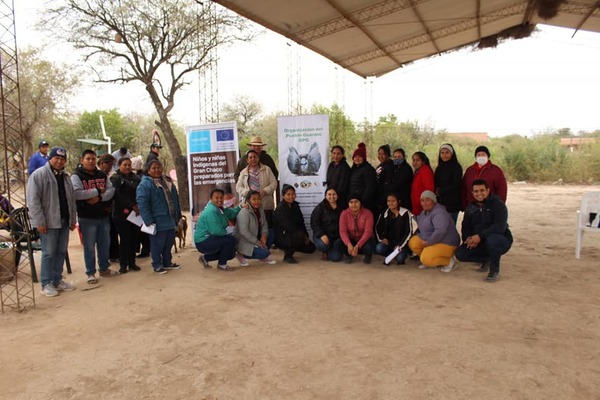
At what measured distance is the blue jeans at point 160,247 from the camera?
5.50 m

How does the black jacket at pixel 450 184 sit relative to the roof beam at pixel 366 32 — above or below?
below

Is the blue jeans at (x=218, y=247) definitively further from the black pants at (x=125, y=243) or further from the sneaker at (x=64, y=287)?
the sneaker at (x=64, y=287)

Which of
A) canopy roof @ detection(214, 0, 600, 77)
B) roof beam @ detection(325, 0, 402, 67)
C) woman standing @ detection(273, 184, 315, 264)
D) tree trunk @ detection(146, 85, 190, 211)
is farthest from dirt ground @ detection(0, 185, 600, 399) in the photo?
tree trunk @ detection(146, 85, 190, 211)

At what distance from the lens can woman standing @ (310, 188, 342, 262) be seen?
19.3ft

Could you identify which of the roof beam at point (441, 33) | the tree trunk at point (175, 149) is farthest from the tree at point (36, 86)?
the roof beam at point (441, 33)

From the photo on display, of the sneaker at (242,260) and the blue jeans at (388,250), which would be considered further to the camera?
the sneaker at (242,260)

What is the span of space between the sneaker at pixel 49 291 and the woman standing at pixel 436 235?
425 centimetres

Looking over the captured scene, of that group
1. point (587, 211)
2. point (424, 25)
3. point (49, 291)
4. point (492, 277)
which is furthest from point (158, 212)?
point (424, 25)

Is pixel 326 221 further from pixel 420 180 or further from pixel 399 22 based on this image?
pixel 399 22

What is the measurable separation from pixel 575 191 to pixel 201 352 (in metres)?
16.0

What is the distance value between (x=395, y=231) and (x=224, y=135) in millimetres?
2972

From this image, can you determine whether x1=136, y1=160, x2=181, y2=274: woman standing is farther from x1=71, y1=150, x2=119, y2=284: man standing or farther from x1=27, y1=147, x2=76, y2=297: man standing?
x1=27, y1=147, x2=76, y2=297: man standing

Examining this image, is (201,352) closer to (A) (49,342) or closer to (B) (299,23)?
(A) (49,342)

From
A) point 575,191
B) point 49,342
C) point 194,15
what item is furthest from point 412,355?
point 575,191
